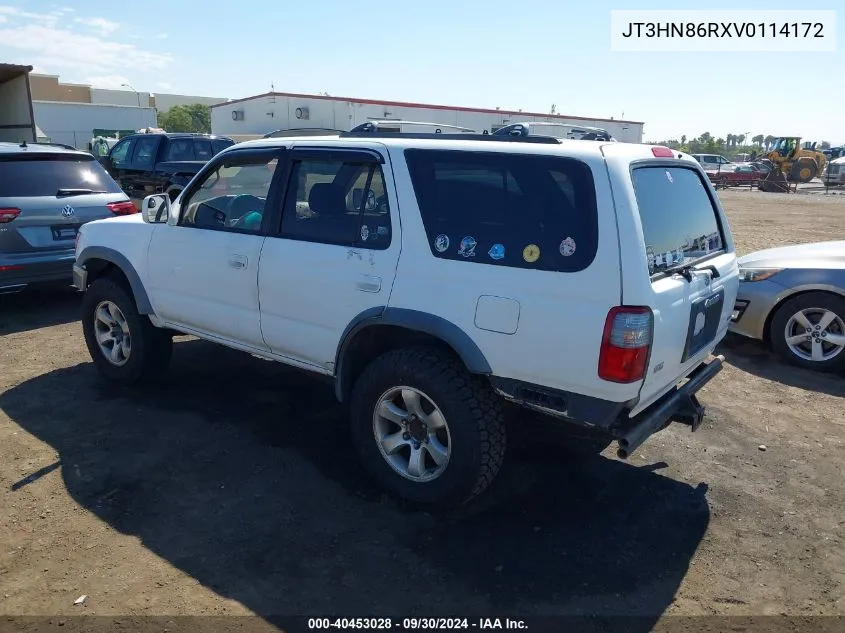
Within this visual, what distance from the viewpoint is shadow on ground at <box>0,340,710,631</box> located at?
294 centimetres

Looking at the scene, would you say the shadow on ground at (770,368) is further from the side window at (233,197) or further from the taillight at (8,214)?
the taillight at (8,214)

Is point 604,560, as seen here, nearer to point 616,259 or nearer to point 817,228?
point 616,259

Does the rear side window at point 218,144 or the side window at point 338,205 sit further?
the rear side window at point 218,144

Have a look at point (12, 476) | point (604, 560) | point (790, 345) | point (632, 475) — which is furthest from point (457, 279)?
point (790, 345)

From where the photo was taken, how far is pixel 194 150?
13.7 meters

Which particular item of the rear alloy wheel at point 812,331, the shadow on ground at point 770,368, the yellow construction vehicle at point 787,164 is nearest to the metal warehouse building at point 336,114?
the yellow construction vehicle at point 787,164

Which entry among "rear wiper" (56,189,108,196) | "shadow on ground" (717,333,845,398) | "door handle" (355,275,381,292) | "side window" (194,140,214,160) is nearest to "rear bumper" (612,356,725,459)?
"door handle" (355,275,381,292)

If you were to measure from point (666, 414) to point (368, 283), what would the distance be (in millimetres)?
1699

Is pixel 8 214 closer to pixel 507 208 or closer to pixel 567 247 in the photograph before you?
pixel 507 208

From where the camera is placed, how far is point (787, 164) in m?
37.8

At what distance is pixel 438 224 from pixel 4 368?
14.4 feet

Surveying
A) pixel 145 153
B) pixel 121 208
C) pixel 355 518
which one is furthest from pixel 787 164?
pixel 355 518

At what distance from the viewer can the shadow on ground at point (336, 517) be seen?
9.64 ft

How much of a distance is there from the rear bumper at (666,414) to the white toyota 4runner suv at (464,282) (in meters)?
0.01
